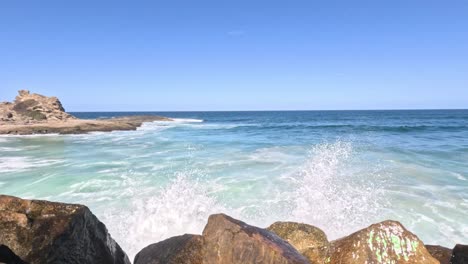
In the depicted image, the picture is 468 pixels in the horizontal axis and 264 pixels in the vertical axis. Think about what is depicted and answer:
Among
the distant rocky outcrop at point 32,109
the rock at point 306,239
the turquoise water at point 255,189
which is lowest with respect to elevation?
the turquoise water at point 255,189

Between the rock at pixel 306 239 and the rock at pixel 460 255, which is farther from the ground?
the rock at pixel 460 255

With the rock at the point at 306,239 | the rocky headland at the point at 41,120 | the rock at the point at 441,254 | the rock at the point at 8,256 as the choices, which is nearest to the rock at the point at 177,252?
the rock at the point at 8,256

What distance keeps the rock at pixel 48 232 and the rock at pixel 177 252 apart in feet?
1.92

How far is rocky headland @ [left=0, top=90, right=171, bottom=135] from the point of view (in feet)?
127

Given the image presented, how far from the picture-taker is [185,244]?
14.0 feet

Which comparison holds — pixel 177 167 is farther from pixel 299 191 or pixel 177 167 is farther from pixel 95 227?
pixel 95 227

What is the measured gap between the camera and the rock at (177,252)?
4121 mm

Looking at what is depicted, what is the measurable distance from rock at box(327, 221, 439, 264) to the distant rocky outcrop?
4835 cm

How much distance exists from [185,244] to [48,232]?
151 centimetres

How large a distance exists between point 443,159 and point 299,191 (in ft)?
34.8

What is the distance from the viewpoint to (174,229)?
8.41 metres

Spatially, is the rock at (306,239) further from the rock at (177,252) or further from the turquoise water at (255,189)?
the turquoise water at (255,189)

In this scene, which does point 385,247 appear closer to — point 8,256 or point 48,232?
point 48,232

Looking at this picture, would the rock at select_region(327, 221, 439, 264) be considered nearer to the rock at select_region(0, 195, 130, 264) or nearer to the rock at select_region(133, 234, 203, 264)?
the rock at select_region(133, 234, 203, 264)
